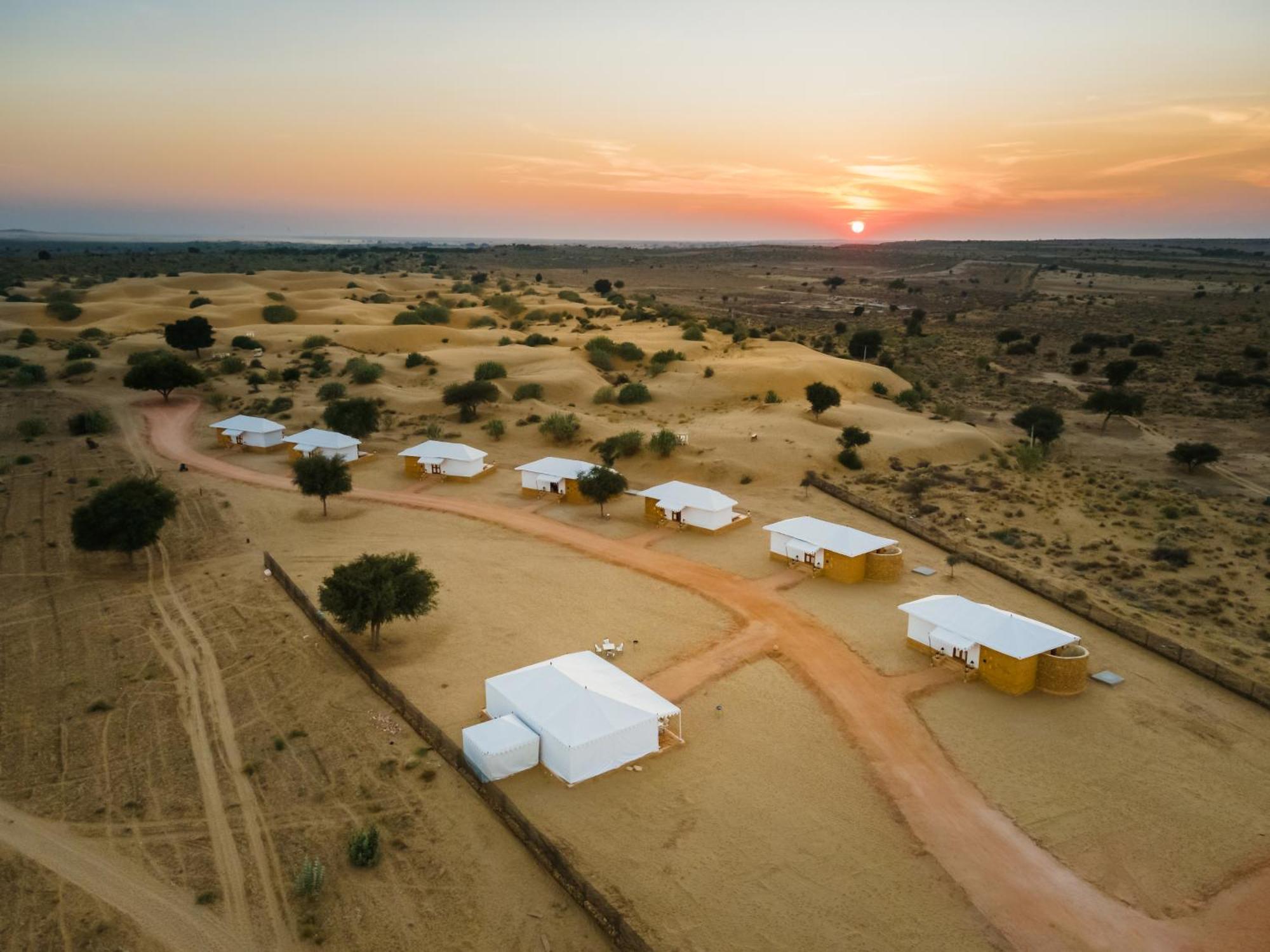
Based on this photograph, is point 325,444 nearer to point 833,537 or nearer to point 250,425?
point 250,425

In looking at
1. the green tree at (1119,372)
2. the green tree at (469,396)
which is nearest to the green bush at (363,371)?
the green tree at (469,396)

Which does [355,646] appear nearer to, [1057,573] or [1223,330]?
[1057,573]

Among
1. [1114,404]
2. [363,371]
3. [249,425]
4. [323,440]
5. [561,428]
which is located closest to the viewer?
[323,440]

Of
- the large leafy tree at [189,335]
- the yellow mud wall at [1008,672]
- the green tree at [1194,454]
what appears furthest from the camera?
the large leafy tree at [189,335]

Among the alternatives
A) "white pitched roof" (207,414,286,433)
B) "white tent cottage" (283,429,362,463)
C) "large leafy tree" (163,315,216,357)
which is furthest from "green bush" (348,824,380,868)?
"large leafy tree" (163,315,216,357)

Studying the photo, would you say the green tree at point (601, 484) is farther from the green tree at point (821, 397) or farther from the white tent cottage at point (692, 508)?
the green tree at point (821, 397)

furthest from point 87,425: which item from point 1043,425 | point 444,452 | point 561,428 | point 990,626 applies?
point 1043,425

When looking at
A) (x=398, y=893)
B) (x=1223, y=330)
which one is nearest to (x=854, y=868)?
(x=398, y=893)

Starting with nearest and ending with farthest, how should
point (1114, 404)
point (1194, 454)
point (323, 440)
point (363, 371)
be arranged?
point (1194, 454) < point (323, 440) < point (1114, 404) < point (363, 371)
